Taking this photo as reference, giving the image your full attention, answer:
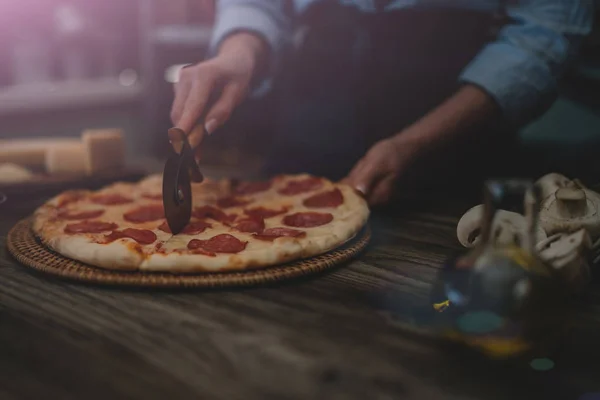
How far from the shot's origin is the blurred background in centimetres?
329

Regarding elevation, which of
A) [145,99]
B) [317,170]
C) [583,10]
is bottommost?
[145,99]

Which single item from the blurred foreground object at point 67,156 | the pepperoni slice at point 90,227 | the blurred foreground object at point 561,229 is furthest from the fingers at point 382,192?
the blurred foreground object at point 67,156

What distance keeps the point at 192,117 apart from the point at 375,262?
590 millimetres

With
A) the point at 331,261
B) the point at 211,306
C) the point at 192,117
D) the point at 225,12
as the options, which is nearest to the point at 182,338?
the point at 211,306

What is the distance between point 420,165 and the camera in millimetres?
2127

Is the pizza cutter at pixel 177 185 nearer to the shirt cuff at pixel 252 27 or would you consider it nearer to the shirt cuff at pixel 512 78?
the shirt cuff at pixel 252 27

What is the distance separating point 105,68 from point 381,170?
109 inches

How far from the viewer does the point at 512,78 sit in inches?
65.2

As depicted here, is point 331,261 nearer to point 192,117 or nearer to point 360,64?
point 192,117

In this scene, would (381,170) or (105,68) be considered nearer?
(381,170)

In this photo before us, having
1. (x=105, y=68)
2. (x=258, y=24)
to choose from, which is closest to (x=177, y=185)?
(x=258, y=24)

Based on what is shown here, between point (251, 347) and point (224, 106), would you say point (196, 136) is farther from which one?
point (251, 347)

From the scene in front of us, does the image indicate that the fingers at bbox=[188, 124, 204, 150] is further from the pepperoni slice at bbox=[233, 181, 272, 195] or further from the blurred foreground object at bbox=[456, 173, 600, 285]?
the blurred foreground object at bbox=[456, 173, 600, 285]

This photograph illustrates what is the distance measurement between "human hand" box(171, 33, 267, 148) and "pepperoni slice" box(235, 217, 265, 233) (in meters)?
0.27
